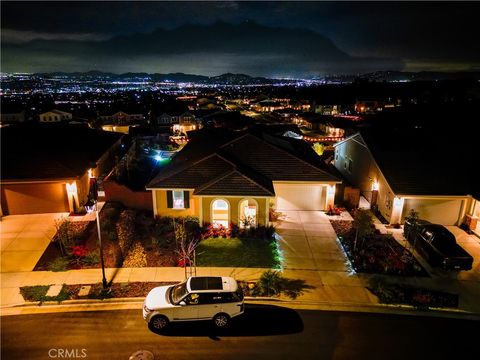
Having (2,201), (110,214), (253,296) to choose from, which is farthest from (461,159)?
(2,201)

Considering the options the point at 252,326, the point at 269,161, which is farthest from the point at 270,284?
the point at 269,161

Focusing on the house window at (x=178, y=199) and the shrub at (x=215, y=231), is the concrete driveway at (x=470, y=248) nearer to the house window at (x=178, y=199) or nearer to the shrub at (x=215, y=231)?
the shrub at (x=215, y=231)

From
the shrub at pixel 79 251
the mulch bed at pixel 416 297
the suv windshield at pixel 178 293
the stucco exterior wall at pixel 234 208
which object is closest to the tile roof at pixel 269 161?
the stucco exterior wall at pixel 234 208

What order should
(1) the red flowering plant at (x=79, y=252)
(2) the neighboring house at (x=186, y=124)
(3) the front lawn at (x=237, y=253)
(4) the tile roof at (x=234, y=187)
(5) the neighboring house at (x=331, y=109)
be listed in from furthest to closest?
(5) the neighboring house at (x=331, y=109) → (2) the neighboring house at (x=186, y=124) → (4) the tile roof at (x=234, y=187) → (1) the red flowering plant at (x=79, y=252) → (3) the front lawn at (x=237, y=253)

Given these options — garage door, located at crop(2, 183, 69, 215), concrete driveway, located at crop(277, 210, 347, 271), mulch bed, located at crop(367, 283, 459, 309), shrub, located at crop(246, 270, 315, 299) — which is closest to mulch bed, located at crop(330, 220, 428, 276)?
concrete driveway, located at crop(277, 210, 347, 271)

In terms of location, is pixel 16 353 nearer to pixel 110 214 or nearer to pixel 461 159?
pixel 110 214

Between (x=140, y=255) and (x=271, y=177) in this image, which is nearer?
(x=140, y=255)

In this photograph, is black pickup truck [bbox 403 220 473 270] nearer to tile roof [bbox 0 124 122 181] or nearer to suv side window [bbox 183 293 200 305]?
suv side window [bbox 183 293 200 305]
